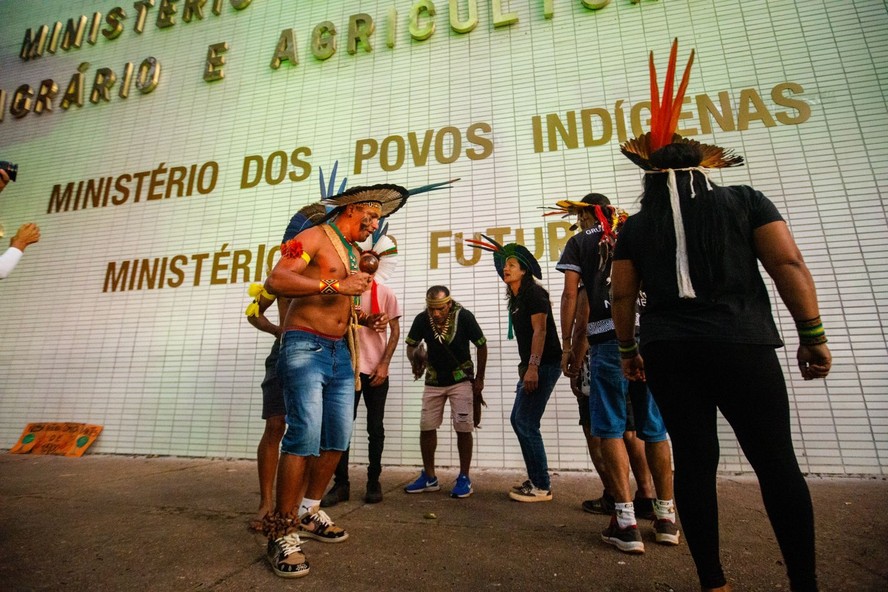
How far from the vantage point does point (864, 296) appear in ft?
13.2

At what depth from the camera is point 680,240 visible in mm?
1606

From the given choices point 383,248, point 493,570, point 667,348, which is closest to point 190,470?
point 383,248

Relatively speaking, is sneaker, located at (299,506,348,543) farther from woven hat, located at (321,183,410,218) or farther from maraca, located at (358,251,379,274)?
woven hat, located at (321,183,410,218)

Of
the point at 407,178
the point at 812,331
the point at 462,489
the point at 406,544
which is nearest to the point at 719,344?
the point at 812,331

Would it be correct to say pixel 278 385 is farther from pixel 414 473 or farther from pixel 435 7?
pixel 435 7

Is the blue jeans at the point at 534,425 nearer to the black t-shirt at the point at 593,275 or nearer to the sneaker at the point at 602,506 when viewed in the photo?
the sneaker at the point at 602,506

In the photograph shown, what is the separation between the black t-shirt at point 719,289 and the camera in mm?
1486

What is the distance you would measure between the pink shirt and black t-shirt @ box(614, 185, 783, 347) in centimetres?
235

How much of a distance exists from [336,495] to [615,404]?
82.5 inches

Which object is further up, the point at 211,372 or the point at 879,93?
the point at 879,93

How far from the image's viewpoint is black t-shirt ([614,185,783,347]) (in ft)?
4.88

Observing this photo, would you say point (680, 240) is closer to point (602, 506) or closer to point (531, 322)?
point (531, 322)

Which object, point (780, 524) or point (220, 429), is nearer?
point (780, 524)

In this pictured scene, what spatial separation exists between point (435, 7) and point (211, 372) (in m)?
5.48
